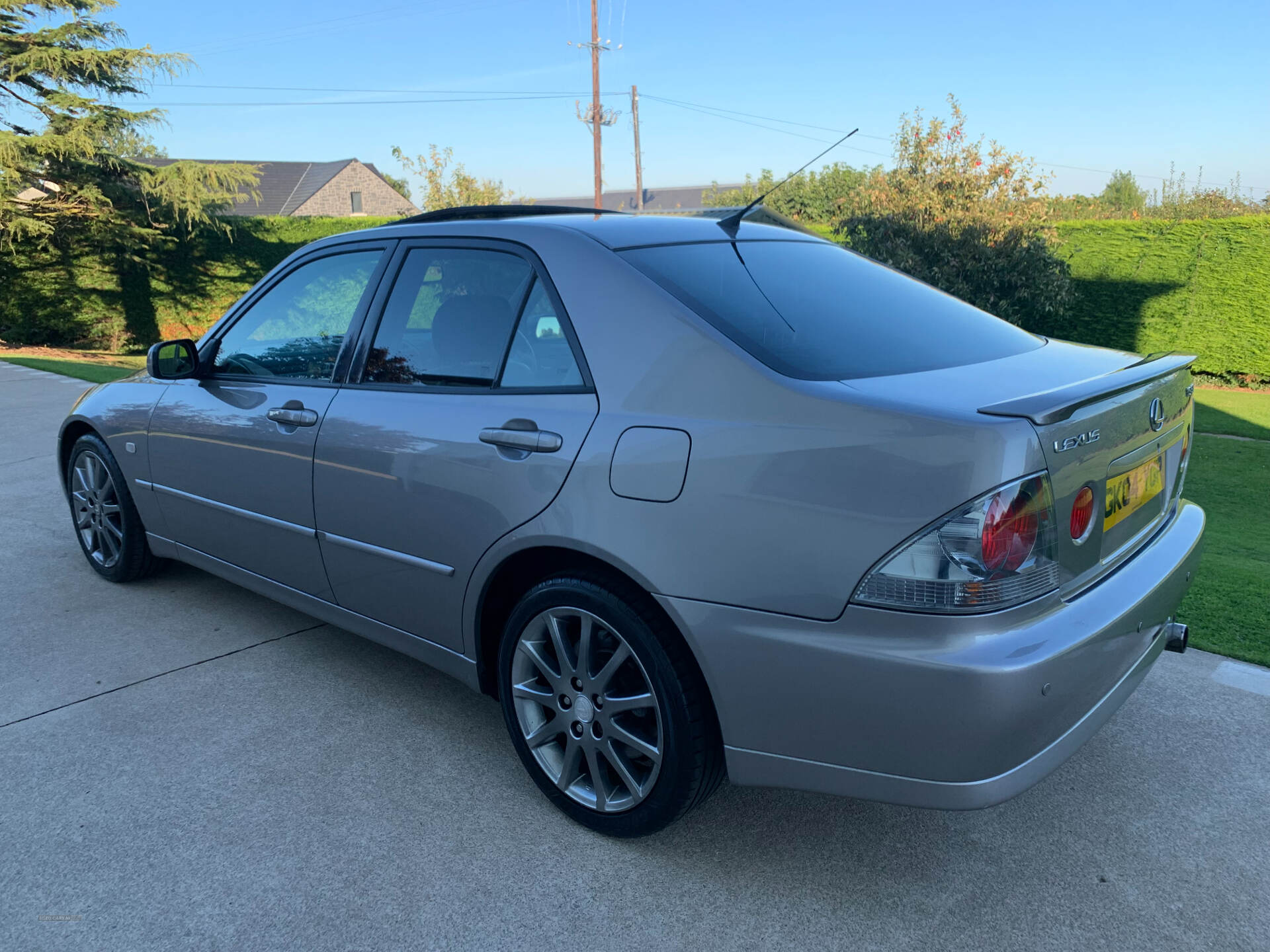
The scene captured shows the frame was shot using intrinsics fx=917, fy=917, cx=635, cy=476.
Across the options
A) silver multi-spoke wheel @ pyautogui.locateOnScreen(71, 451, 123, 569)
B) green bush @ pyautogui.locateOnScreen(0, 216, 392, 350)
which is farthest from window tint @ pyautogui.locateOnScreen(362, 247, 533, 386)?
green bush @ pyautogui.locateOnScreen(0, 216, 392, 350)

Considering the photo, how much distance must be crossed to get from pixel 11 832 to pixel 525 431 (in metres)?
1.80

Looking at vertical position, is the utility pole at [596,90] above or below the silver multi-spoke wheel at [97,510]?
above

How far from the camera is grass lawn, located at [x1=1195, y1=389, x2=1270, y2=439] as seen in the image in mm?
11680

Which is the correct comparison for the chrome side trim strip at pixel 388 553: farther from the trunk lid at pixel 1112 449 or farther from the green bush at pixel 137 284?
the green bush at pixel 137 284

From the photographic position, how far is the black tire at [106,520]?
426 cm

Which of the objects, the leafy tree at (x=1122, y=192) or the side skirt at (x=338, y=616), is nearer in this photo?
the side skirt at (x=338, y=616)

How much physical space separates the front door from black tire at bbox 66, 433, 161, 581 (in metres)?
0.46

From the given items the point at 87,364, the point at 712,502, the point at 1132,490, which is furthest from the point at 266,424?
the point at 87,364

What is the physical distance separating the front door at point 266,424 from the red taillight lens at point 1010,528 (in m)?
2.16

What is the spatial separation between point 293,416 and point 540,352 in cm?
112

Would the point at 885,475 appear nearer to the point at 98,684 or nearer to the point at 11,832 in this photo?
the point at 11,832

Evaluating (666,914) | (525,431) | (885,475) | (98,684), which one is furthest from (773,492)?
(98,684)

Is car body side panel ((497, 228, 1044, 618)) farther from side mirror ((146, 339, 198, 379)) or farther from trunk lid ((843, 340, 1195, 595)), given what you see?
side mirror ((146, 339, 198, 379))

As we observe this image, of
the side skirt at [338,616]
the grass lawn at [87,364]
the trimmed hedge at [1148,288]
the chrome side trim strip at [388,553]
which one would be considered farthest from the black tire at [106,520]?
the trimmed hedge at [1148,288]
